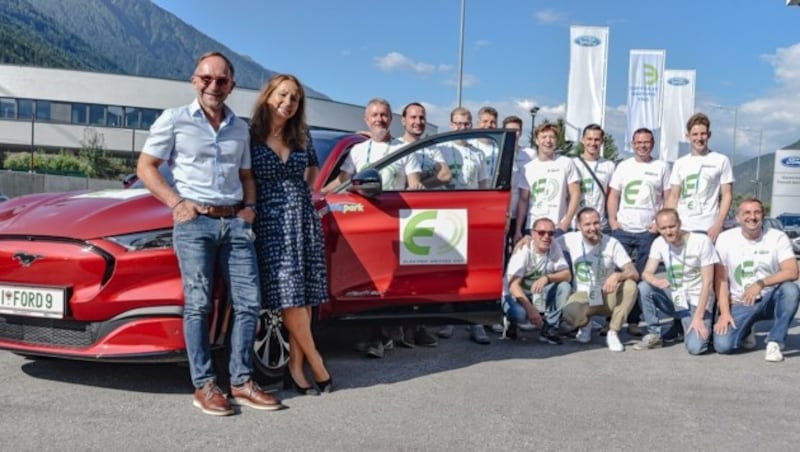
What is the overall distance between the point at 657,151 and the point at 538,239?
1545 cm

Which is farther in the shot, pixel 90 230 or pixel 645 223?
pixel 645 223

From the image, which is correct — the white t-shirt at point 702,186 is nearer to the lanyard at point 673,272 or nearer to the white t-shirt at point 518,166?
the lanyard at point 673,272

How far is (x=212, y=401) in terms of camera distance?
139 inches

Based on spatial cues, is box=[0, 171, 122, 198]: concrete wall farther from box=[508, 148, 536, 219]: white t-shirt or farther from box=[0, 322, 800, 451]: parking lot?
box=[0, 322, 800, 451]: parking lot

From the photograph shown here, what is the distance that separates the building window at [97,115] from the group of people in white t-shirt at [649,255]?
50.6m

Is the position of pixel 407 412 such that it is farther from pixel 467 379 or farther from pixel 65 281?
pixel 65 281

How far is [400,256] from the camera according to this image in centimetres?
452

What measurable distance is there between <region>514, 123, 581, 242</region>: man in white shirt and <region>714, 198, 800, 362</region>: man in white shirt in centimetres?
125

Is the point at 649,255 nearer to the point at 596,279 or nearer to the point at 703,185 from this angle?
the point at 596,279

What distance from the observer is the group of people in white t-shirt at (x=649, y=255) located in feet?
17.7

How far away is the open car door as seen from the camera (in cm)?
444

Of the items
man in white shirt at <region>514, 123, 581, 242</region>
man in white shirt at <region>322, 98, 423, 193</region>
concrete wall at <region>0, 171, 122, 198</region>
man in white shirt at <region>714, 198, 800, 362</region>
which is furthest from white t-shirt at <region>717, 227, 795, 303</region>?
concrete wall at <region>0, 171, 122, 198</region>

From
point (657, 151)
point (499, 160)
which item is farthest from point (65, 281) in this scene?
point (657, 151)

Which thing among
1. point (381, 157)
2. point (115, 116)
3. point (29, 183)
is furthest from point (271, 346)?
point (115, 116)
